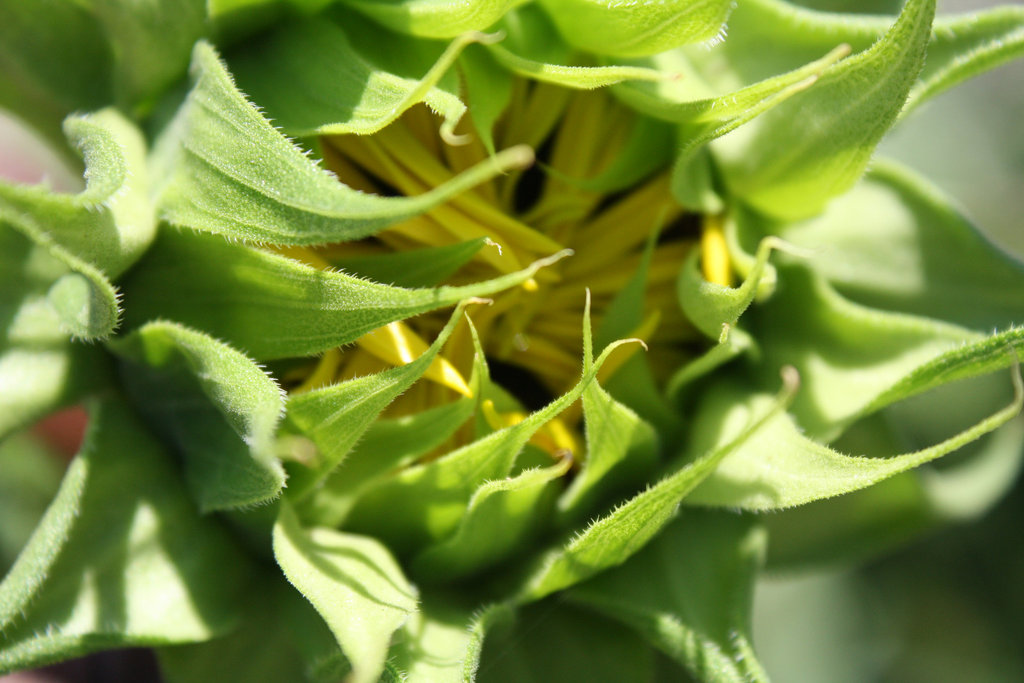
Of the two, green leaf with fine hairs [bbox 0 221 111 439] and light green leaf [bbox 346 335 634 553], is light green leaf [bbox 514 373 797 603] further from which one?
green leaf with fine hairs [bbox 0 221 111 439]

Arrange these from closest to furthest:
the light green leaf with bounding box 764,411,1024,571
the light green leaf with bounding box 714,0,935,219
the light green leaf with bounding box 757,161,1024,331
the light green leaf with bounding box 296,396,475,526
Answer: the light green leaf with bounding box 714,0,935,219, the light green leaf with bounding box 296,396,475,526, the light green leaf with bounding box 757,161,1024,331, the light green leaf with bounding box 764,411,1024,571

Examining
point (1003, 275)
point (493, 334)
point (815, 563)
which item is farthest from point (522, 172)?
point (815, 563)

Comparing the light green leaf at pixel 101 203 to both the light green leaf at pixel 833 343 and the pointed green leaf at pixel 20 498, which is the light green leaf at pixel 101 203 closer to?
the light green leaf at pixel 833 343

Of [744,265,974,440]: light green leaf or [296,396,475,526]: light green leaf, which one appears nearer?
[296,396,475,526]: light green leaf

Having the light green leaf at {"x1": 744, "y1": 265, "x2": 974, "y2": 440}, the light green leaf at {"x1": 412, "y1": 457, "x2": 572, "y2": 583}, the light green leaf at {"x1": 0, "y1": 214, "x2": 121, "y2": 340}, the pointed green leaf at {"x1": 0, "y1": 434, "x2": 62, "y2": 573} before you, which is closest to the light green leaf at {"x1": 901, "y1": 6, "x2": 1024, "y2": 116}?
the light green leaf at {"x1": 744, "y1": 265, "x2": 974, "y2": 440}

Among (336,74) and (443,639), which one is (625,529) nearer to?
(443,639)

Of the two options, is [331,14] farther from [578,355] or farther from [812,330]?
[812,330]
